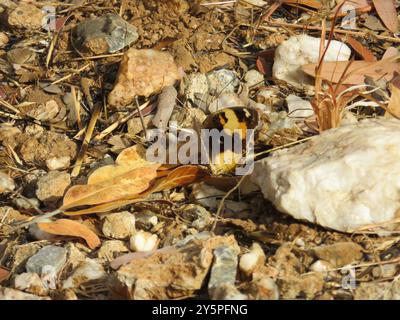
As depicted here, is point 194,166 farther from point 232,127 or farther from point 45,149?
point 45,149

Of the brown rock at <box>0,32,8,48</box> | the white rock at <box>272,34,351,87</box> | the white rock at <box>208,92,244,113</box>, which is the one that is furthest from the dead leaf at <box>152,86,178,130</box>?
the brown rock at <box>0,32,8,48</box>

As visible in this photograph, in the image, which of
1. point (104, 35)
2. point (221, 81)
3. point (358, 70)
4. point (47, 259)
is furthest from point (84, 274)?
point (358, 70)

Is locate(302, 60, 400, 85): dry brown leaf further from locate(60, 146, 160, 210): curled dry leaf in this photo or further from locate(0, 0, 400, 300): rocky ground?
locate(60, 146, 160, 210): curled dry leaf

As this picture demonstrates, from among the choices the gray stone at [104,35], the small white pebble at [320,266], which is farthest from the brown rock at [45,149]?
the small white pebble at [320,266]

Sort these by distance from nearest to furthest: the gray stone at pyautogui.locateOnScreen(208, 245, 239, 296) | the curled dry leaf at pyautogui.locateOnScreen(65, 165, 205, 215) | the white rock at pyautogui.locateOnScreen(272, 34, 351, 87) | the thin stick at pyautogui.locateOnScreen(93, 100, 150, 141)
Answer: the gray stone at pyautogui.locateOnScreen(208, 245, 239, 296)
the curled dry leaf at pyautogui.locateOnScreen(65, 165, 205, 215)
the thin stick at pyautogui.locateOnScreen(93, 100, 150, 141)
the white rock at pyautogui.locateOnScreen(272, 34, 351, 87)

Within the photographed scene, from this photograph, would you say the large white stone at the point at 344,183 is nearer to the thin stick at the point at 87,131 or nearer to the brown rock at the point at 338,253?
the brown rock at the point at 338,253

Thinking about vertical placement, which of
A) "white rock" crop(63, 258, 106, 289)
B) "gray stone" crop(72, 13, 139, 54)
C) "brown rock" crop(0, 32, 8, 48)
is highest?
"gray stone" crop(72, 13, 139, 54)
